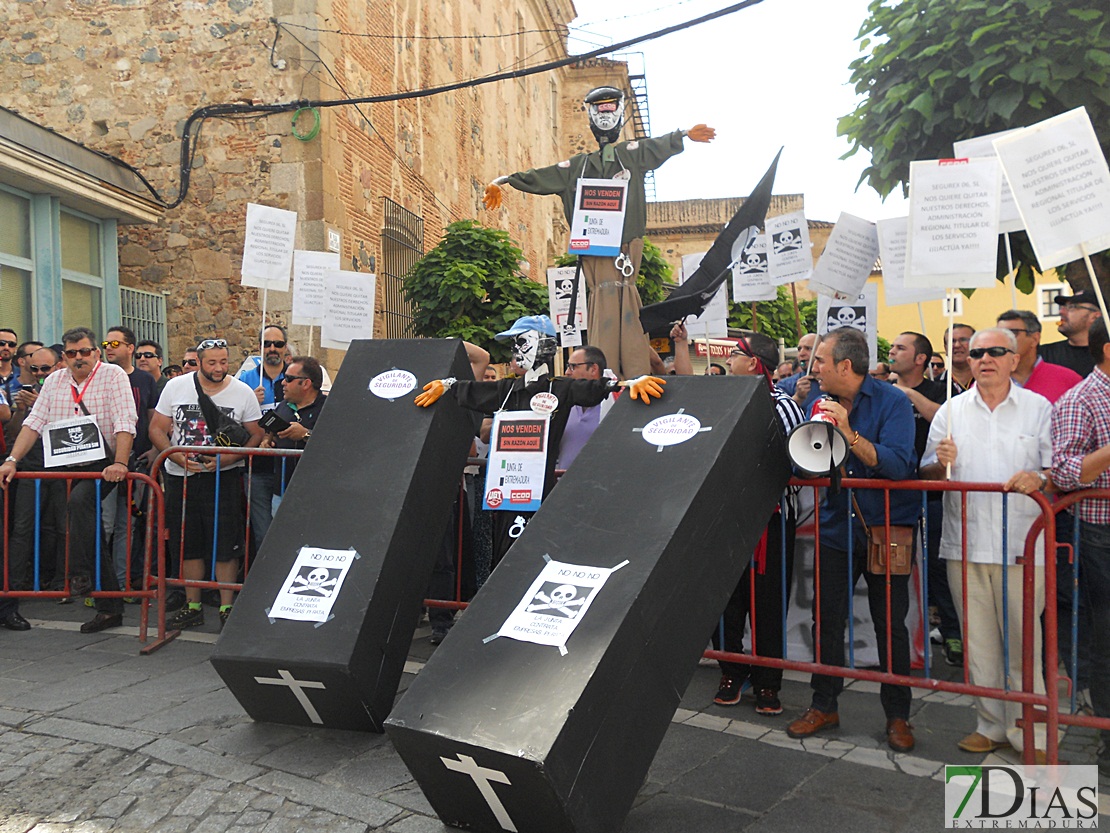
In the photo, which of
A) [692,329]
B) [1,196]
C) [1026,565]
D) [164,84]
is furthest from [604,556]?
[164,84]

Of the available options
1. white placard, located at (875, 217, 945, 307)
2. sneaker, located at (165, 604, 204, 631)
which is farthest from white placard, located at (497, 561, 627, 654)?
white placard, located at (875, 217, 945, 307)

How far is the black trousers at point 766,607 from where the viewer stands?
4.95 m

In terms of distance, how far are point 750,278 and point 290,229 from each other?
4151mm

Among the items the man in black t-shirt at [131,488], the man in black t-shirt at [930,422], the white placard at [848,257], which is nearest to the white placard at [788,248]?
the white placard at [848,257]

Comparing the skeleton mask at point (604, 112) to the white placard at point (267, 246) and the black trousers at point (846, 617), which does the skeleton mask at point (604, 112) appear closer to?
the white placard at point (267, 246)

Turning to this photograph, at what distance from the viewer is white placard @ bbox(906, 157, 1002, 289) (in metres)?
4.88

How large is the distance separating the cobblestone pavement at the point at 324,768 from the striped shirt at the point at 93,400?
193 centimetres

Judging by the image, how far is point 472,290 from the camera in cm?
1239

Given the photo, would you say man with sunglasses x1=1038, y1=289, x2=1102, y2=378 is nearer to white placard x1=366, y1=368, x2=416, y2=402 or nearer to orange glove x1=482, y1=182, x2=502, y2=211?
white placard x1=366, y1=368, x2=416, y2=402

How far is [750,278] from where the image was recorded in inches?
371

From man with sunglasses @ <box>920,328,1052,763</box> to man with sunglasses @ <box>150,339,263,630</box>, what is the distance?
4170 millimetres

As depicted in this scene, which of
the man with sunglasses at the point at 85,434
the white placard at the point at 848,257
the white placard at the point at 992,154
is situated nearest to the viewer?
the white placard at the point at 992,154

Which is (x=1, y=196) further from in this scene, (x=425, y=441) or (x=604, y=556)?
(x=604, y=556)

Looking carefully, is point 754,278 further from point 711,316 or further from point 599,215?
point 599,215
